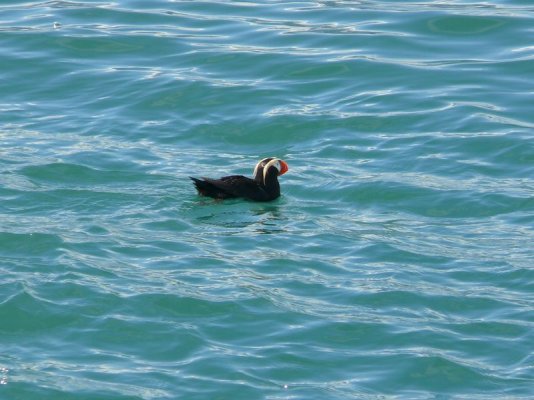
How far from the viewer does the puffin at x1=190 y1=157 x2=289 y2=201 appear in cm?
1491

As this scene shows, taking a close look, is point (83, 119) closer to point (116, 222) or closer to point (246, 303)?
point (116, 222)

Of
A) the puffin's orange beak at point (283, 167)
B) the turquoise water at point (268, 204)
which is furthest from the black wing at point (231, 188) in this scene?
the puffin's orange beak at point (283, 167)

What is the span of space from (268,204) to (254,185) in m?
0.27

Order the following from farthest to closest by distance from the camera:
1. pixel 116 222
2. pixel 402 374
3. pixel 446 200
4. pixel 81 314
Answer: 1. pixel 446 200
2. pixel 116 222
3. pixel 81 314
4. pixel 402 374

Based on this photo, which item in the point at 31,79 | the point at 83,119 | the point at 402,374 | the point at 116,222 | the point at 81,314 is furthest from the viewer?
the point at 31,79

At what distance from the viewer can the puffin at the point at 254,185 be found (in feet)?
48.9

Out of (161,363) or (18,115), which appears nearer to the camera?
(161,363)

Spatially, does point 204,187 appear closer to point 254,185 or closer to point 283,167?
point 254,185

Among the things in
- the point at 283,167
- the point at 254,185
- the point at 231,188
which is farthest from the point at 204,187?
the point at 283,167

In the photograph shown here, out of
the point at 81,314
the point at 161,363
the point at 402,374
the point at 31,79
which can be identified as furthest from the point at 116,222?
the point at 31,79

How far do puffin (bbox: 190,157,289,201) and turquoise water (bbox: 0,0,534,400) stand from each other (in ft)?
0.49

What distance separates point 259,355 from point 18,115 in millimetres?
8381

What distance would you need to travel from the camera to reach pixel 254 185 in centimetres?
1537

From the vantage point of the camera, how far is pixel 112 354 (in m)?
10.8
